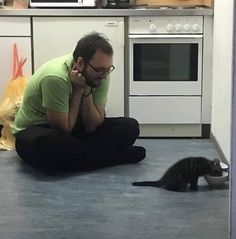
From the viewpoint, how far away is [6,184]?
2.81m

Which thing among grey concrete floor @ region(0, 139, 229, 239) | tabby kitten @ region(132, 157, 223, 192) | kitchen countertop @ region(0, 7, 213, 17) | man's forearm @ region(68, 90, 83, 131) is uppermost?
kitchen countertop @ region(0, 7, 213, 17)

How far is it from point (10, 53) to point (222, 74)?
141 cm

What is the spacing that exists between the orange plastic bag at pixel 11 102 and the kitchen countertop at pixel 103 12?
225mm

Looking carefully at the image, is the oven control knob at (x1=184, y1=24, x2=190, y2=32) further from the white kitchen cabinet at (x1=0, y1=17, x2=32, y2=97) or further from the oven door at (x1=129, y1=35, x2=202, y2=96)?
the white kitchen cabinet at (x1=0, y1=17, x2=32, y2=97)

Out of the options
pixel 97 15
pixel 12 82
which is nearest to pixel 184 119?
pixel 97 15

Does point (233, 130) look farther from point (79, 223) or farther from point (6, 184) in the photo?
point (6, 184)

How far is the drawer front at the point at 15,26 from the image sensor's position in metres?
3.83

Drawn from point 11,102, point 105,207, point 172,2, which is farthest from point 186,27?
point 105,207

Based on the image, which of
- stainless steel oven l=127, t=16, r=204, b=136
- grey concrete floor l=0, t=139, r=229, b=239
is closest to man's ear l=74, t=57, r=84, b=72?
grey concrete floor l=0, t=139, r=229, b=239

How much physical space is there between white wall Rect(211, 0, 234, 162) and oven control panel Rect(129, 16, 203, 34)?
0.14 meters

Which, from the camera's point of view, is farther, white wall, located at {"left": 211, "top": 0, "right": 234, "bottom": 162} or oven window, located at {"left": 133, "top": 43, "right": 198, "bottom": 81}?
oven window, located at {"left": 133, "top": 43, "right": 198, "bottom": 81}

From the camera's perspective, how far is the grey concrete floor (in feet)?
7.10

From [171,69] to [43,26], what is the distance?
0.87m

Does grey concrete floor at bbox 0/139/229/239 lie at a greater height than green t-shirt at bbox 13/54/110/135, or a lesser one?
lesser
